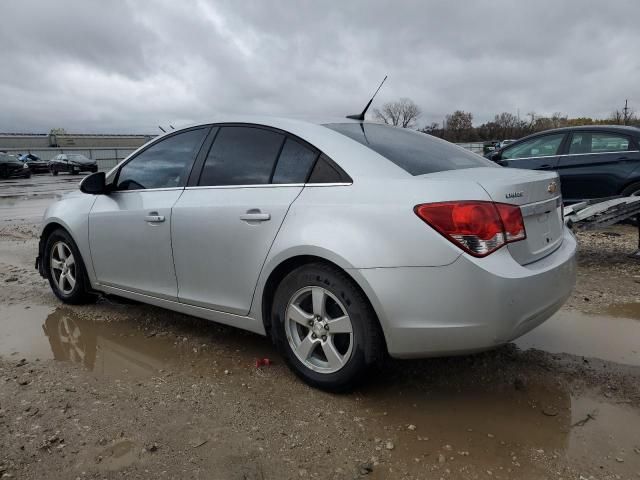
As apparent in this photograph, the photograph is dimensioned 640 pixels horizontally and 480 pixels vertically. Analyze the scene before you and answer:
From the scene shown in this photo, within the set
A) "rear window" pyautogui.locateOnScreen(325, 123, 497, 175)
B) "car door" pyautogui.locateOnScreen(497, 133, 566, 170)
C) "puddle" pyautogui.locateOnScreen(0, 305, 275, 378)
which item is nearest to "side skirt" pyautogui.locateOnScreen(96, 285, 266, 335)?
"puddle" pyautogui.locateOnScreen(0, 305, 275, 378)

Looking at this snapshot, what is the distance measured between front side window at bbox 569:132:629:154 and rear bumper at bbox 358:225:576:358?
19.9 ft

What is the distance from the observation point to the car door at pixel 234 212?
10.0 ft

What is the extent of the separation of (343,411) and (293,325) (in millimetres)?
557

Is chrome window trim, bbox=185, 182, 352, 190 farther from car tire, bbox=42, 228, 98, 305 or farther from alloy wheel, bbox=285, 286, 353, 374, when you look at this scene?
car tire, bbox=42, 228, 98, 305

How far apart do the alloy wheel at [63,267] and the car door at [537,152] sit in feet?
22.0

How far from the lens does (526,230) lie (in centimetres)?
270

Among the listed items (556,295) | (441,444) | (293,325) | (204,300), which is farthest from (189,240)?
(556,295)

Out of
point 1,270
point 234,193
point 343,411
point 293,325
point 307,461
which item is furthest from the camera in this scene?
point 1,270

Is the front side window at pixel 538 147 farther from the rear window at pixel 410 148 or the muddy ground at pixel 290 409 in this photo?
the rear window at pixel 410 148

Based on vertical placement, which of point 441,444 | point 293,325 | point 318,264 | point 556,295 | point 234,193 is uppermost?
point 234,193

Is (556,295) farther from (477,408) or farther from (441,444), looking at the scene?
(441,444)

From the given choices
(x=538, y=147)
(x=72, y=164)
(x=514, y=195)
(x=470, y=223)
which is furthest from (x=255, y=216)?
(x=72, y=164)

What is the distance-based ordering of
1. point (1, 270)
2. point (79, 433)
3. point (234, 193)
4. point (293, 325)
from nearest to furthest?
point (79, 433)
point (293, 325)
point (234, 193)
point (1, 270)

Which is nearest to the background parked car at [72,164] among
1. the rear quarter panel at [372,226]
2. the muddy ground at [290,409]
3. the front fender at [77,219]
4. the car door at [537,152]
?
the car door at [537,152]
